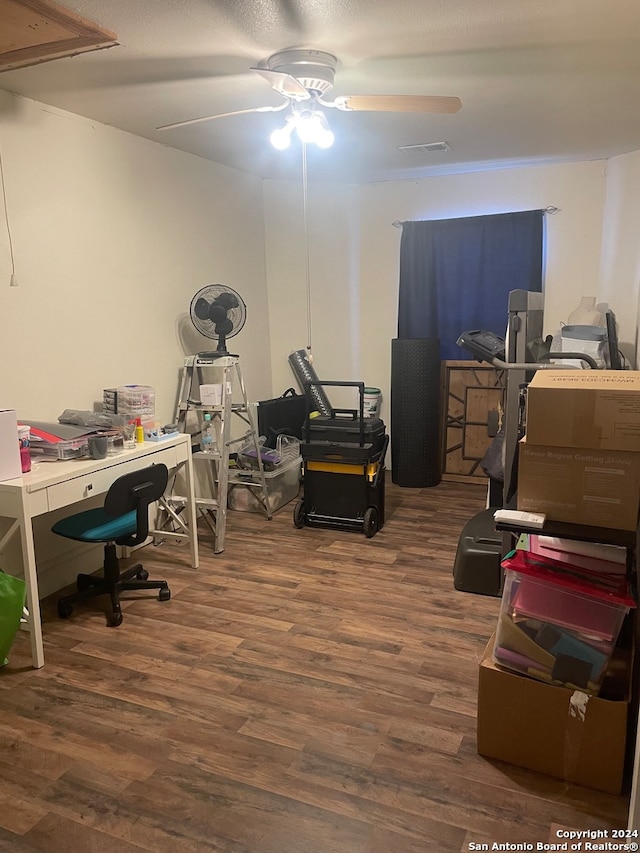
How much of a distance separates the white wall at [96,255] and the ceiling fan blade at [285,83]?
1.30 meters

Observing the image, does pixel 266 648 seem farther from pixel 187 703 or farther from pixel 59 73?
pixel 59 73

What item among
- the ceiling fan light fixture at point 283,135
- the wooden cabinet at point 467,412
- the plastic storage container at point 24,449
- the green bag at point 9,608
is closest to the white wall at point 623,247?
the wooden cabinet at point 467,412

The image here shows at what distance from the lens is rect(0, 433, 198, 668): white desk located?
2402mm

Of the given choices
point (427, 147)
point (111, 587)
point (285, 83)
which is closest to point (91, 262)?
point (285, 83)

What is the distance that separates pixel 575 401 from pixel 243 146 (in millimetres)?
2915

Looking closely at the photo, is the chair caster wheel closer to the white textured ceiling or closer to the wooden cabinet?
the white textured ceiling

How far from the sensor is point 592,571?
1845 millimetres

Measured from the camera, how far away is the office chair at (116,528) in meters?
2.73

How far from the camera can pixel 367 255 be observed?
16.8 ft

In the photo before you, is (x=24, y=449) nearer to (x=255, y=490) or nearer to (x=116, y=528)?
(x=116, y=528)

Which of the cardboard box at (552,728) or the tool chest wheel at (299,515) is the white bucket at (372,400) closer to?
the tool chest wheel at (299,515)

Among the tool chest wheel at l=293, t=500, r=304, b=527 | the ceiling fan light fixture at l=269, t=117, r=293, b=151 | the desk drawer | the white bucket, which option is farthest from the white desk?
the white bucket

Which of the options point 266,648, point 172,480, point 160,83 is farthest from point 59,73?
point 266,648

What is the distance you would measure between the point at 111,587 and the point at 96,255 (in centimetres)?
176
